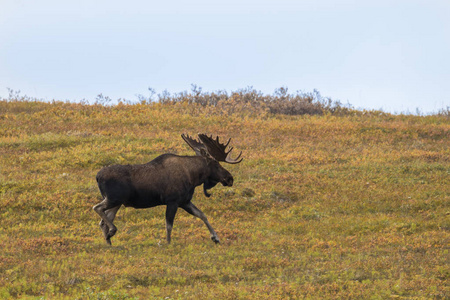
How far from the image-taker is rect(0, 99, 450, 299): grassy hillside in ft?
36.0

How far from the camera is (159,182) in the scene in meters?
14.6

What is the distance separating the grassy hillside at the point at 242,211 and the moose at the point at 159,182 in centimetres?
84

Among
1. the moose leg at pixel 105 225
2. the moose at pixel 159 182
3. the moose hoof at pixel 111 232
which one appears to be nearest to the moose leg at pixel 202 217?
the moose at pixel 159 182

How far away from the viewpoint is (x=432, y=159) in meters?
25.6

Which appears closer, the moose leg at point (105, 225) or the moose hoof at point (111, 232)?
the moose hoof at point (111, 232)

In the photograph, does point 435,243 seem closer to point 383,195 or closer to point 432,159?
point 383,195

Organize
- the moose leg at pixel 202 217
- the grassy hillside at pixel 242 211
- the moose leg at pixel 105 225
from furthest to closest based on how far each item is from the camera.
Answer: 1. the moose leg at pixel 202 217
2. the moose leg at pixel 105 225
3. the grassy hillside at pixel 242 211

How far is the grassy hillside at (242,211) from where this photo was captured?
11.0 metres

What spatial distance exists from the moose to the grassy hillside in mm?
837

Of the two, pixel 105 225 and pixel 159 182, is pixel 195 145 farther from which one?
pixel 105 225

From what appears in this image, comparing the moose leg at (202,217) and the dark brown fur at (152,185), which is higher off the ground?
the dark brown fur at (152,185)

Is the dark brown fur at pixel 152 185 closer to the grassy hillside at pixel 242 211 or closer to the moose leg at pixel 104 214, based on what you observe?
the moose leg at pixel 104 214

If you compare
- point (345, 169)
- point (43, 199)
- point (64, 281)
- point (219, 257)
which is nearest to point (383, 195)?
point (345, 169)

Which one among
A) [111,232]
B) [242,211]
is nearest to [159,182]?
[111,232]
